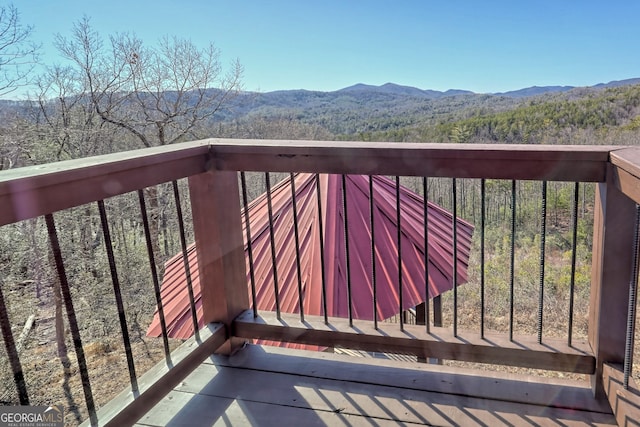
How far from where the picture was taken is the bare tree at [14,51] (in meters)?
8.20

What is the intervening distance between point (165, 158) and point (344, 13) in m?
17.3

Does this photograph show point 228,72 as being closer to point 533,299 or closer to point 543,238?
point 533,299

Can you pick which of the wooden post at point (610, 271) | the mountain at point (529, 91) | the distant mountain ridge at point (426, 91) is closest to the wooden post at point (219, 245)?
the wooden post at point (610, 271)

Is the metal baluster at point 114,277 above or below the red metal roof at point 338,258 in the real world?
above

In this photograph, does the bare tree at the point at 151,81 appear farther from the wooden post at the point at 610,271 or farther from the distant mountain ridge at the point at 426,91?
the distant mountain ridge at the point at 426,91

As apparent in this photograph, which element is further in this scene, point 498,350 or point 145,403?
point 498,350

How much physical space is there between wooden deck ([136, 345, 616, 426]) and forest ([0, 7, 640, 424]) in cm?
272

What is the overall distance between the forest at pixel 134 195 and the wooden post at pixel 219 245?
2.54m

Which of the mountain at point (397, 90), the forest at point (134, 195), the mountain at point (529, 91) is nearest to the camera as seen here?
the forest at point (134, 195)

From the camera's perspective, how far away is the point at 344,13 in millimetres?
17000

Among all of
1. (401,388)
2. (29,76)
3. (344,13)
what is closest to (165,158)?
(401,388)

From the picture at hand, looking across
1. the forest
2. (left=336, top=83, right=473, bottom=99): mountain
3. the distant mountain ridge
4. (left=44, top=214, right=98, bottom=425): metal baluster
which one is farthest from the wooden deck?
(left=336, top=83, right=473, bottom=99): mountain

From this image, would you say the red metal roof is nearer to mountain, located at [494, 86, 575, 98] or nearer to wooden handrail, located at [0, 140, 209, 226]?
wooden handrail, located at [0, 140, 209, 226]

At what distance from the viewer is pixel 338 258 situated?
2.80 metres
